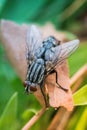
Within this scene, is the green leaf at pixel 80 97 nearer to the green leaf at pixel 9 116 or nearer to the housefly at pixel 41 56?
the housefly at pixel 41 56

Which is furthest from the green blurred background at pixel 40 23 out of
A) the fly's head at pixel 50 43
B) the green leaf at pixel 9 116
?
the fly's head at pixel 50 43

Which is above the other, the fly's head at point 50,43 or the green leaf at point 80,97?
the fly's head at point 50,43

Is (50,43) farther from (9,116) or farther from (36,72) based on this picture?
(9,116)

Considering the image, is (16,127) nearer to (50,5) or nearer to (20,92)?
(20,92)

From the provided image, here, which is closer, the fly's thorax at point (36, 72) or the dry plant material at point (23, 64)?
the dry plant material at point (23, 64)

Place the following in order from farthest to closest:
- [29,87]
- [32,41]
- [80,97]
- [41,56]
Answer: [32,41] < [41,56] < [29,87] < [80,97]

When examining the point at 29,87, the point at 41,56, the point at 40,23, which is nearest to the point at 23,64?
the point at 41,56

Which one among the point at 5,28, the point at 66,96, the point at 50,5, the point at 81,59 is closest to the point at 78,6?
the point at 50,5
